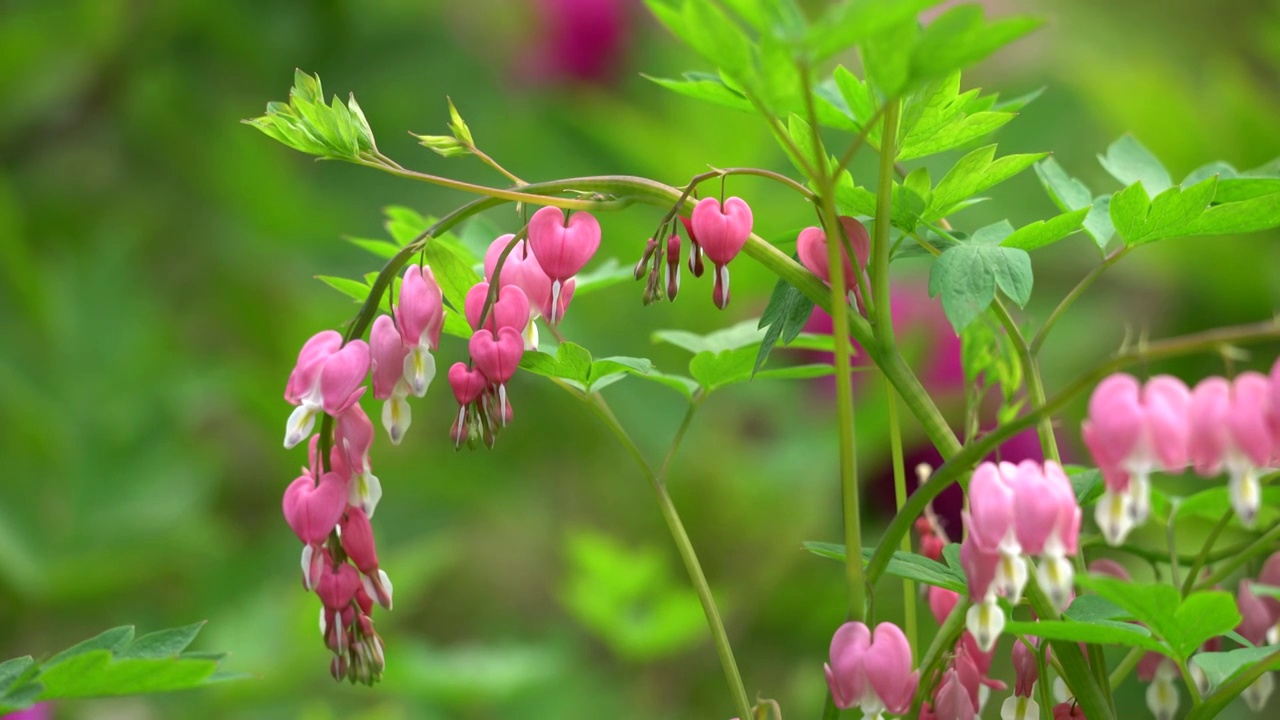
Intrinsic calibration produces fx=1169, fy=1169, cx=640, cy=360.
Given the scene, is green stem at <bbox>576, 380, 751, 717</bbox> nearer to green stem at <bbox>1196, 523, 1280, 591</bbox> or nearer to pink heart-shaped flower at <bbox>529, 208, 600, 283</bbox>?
pink heart-shaped flower at <bbox>529, 208, 600, 283</bbox>

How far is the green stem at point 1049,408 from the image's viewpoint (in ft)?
1.35

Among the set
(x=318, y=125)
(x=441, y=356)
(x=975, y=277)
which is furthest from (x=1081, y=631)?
(x=441, y=356)

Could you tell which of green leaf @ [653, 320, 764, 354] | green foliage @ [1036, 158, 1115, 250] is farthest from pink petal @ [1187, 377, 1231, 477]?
green leaf @ [653, 320, 764, 354]

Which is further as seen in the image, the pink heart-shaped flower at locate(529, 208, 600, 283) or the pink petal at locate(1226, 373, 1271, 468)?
the pink heart-shaped flower at locate(529, 208, 600, 283)

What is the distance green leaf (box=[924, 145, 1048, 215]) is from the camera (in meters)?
0.60

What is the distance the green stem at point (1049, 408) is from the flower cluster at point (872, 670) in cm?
3

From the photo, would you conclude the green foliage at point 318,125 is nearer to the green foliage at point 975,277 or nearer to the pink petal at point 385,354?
the pink petal at point 385,354

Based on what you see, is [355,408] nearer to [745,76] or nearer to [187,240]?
[745,76]

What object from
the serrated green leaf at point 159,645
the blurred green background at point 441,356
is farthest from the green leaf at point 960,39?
the blurred green background at point 441,356

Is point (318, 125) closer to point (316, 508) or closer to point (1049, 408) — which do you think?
point (316, 508)

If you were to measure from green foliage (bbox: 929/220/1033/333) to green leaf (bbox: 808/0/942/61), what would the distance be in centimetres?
13

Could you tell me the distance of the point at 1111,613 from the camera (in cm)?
54

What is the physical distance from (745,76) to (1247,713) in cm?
120

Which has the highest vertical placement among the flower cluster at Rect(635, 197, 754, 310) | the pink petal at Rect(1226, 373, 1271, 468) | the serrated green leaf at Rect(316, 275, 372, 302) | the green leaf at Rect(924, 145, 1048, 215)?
the serrated green leaf at Rect(316, 275, 372, 302)
